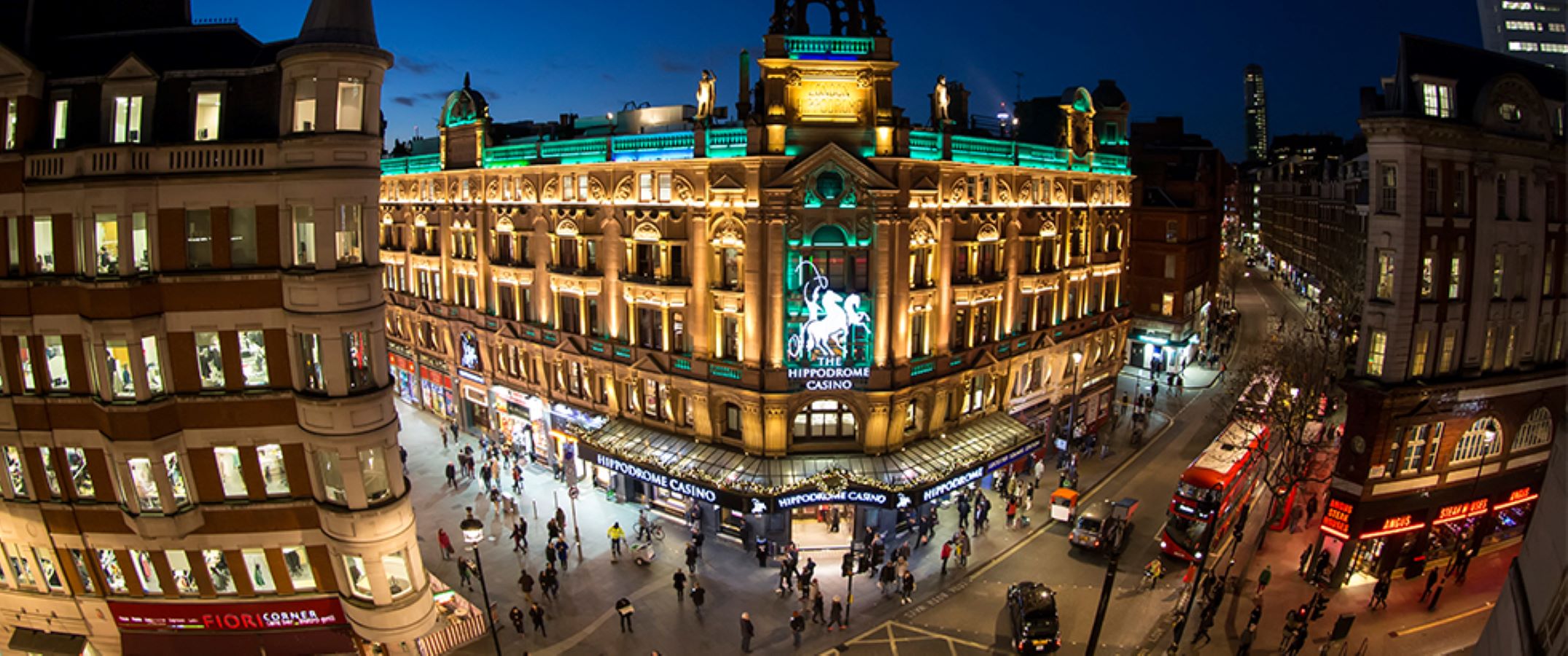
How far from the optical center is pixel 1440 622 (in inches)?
1046

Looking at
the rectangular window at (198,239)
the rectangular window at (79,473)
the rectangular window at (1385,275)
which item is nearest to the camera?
the rectangular window at (198,239)

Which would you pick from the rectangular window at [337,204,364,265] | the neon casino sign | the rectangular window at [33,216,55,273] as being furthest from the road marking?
the rectangular window at [33,216,55,273]

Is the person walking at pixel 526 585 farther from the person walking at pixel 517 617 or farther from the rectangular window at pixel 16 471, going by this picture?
the rectangular window at pixel 16 471

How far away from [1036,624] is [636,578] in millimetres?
14915

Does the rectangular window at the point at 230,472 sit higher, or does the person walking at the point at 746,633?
the rectangular window at the point at 230,472

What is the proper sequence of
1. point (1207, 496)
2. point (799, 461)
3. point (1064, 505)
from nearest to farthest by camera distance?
point (1207, 496) → point (799, 461) → point (1064, 505)

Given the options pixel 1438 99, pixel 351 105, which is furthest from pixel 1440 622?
pixel 351 105

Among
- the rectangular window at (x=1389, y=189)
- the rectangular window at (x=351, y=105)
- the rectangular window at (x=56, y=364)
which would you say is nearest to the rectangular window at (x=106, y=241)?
the rectangular window at (x=56, y=364)

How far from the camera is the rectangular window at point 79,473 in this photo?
1888 centimetres

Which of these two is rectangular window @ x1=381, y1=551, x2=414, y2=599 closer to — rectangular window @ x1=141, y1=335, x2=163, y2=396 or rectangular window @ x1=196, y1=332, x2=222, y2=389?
rectangular window @ x1=196, y1=332, x2=222, y2=389

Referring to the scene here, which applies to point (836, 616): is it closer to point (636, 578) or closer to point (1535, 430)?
point (636, 578)

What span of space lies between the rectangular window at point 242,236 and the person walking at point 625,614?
49.6ft

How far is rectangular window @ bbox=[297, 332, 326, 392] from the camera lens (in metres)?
18.3

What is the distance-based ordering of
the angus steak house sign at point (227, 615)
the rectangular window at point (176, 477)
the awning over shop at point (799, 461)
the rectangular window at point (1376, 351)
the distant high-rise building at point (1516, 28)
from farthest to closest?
the distant high-rise building at point (1516, 28), the awning over shop at point (799, 461), the rectangular window at point (1376, 351), the angus steak house sign at point (227, 615), the rectangular window at point (176, 477)
